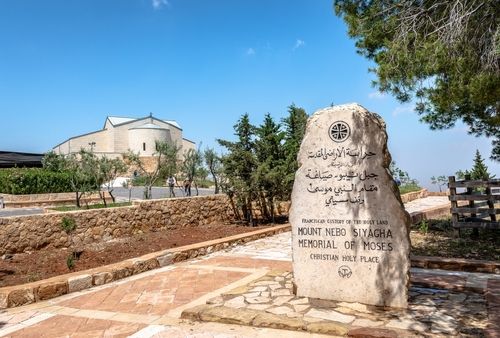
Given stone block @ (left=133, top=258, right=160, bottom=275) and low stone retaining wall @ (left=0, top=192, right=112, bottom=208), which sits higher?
low stone retaining wall @ (left=0, top=192, right=112, bottom=208)

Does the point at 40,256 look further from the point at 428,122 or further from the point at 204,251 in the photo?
the point at 428,122

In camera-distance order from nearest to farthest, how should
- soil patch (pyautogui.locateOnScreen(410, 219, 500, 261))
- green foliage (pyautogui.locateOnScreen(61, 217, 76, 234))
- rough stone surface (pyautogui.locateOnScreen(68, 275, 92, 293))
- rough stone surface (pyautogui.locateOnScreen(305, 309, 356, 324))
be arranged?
rough stone surface (pyautogui.locateOnScreen(305, 309, 356, 324)) → rough stone surface (pyautogui.locateOnScreen(68, 275, 92, 293)) → soil patch (pyautogui.locateOnScreen(410, 219, 500, 261)) → green foliage (pyautogui.locateOnScreen(61, 217, 76, 234))

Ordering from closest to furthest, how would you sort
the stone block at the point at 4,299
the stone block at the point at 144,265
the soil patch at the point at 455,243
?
the stone block at the point at 4,299, the stone block at the point at 144,265, the soil patch at the point at 455,243

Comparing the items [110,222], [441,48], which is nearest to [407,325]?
[441,48]

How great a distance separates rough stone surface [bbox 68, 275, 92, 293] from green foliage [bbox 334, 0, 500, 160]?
243 inches

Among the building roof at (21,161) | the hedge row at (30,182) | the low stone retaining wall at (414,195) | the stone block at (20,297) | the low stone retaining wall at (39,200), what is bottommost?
the stone block at (20,297)

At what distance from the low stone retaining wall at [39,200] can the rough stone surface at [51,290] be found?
16198 mm

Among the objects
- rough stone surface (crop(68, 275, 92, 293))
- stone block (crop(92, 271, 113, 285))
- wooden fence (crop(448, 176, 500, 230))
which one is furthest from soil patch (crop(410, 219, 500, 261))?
rough stone surface (crop(68, 275, 92, 293))

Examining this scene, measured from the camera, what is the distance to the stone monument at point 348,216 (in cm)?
512

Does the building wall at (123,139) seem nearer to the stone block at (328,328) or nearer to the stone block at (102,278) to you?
the stone block at (102,278)

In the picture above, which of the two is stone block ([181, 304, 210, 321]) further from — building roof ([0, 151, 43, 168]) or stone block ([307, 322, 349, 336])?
building roof ([0, 151, 43, 168])

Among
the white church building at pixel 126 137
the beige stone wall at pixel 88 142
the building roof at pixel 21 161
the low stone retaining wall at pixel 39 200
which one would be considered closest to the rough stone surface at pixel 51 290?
the low stone retaining wall at pixel 39 200

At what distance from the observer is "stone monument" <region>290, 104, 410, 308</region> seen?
5.12 m

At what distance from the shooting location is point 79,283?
677 centimetres
